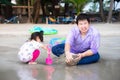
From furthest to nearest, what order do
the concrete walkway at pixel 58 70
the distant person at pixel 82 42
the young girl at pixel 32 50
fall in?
the young girl at pixel 32 50 → the distant person at pixel 82 42 → the concrete walkway at pixel 58 70

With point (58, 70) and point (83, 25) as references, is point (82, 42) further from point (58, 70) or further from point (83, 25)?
point (58, 70)

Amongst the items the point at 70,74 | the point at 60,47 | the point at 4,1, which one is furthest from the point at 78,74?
the point at 4,1

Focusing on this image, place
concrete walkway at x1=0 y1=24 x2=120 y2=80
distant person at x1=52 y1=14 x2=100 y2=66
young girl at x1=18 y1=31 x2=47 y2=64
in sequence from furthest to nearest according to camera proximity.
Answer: young girl at x1=18 y1=31 x2=47 y2=64 → distant person at x1=52 y1=14 x2=100 y2=66 → concrete walkway at x1=0 y1=24 x2=120 y2=80

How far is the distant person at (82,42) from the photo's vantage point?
24.5 feet

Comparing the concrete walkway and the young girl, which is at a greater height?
the young girl

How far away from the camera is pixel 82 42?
773 cm

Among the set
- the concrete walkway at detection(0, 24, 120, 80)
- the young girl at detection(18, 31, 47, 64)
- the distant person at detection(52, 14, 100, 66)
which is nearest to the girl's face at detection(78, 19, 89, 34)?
the distant person at detection(52, 14, 100, 66)

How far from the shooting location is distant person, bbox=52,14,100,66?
7.45m

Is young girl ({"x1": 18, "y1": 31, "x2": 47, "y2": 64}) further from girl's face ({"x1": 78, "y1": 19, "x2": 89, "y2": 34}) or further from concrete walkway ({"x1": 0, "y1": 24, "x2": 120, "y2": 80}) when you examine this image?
girl's face ({"x1": 78, "y1": 19, "x2": 89, "y2": 34})

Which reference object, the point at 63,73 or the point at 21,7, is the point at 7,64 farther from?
the point at 21,7

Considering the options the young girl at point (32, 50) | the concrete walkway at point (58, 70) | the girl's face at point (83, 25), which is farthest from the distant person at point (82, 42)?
the young girl at point (32, 50)

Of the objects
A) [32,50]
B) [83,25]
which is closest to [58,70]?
[32,50]

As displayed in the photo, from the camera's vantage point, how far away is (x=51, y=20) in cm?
3503

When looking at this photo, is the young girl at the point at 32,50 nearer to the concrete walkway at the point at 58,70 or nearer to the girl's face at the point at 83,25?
the concrete walkway at the point at 58,70
